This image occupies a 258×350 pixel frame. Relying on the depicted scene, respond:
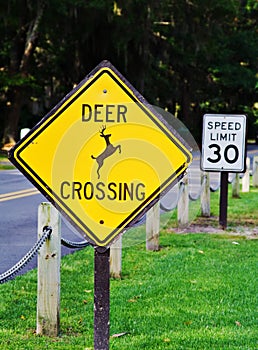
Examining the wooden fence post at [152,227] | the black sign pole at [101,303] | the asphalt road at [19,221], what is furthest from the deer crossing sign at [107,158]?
the wooden fence post at [152,227]

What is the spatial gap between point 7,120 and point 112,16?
7185 mm

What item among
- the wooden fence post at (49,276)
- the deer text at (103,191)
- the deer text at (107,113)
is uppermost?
the deer text at (107,113)

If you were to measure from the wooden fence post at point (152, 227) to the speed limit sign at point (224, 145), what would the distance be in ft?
8.05

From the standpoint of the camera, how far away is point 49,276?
5176mm

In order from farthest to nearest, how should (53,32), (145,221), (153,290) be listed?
(53,32) < (145,221) < (153,290)

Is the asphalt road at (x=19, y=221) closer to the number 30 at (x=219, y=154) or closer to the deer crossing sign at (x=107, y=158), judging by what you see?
the number 30 at (x=219, y=154)

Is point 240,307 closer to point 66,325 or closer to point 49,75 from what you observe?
point 66,325

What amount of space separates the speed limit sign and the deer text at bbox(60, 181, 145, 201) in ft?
25.4

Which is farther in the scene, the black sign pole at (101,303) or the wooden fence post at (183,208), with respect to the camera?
the wooden fence post at (183,208)

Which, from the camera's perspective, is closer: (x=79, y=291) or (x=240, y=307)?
(x=240, y=307)

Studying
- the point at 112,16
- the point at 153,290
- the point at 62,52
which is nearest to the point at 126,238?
the point at 153,290

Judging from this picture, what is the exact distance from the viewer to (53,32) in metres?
33.2

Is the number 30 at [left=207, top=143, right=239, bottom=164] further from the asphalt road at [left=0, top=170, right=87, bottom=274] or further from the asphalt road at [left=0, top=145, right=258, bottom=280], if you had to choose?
the asphalt road at [left=0, top=170, right=87, bottom=274]

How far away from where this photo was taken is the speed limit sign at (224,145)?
1102 cm
